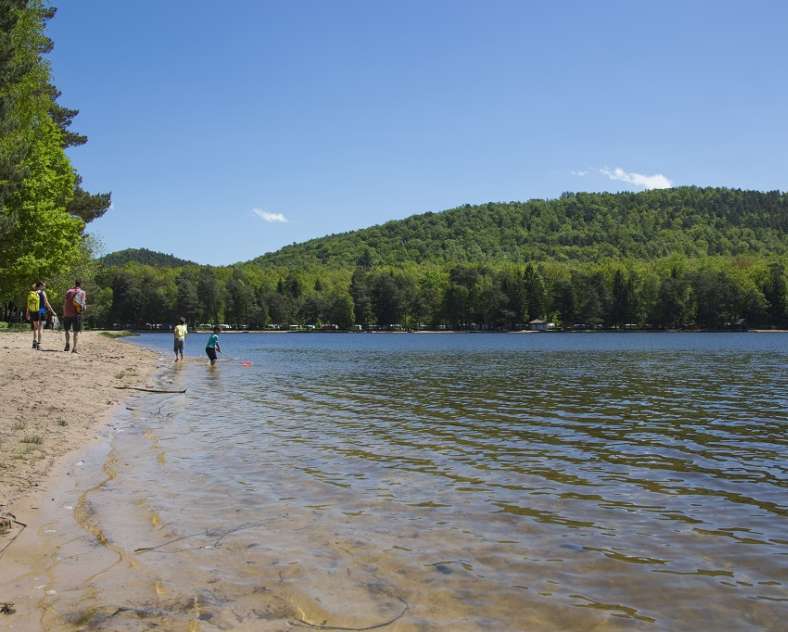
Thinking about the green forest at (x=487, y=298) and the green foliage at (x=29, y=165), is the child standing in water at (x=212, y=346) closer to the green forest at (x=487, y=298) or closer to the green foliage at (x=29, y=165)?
the green foliage at (x=29, y=165)

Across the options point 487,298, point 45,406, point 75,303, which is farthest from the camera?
point 487,298

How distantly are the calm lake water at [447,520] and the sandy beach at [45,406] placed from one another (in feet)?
3.37

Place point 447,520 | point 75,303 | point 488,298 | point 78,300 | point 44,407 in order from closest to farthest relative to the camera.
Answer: point 447,520
point 44,407
point 78,300
point 75,303
point 488,298

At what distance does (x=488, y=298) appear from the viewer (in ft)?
562

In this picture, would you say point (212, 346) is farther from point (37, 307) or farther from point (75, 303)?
point (75, 303)

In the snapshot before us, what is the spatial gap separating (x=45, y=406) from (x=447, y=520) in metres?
11.9

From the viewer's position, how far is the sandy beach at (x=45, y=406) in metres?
10.2

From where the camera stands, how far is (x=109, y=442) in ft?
43.6

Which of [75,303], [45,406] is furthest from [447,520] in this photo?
[75,303]

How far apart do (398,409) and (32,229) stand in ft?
112

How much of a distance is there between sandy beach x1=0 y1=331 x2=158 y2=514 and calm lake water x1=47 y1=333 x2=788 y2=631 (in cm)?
103

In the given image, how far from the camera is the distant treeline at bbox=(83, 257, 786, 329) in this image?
157625 mm

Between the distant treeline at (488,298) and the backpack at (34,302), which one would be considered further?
the distant treeline at (488,298)

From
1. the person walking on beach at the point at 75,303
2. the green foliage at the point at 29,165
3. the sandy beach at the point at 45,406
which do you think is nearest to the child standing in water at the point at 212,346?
the sandy beach at the point at 45,406
